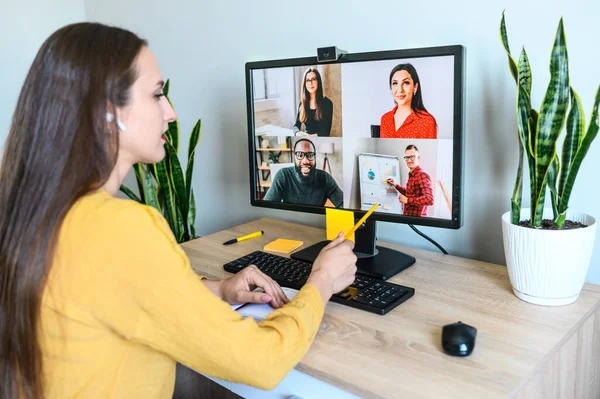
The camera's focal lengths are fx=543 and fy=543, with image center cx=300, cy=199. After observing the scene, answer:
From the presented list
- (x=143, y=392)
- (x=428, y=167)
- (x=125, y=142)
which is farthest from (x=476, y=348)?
(x=125, y=142)

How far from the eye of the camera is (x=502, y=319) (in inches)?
39.1

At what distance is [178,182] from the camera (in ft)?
5.56

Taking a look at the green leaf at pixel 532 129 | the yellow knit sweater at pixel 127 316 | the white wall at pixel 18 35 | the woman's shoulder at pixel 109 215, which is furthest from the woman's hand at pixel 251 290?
the white wall at pixel 18 35

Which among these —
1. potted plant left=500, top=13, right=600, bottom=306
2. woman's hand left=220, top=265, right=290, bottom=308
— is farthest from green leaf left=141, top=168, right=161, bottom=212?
potted plant left=500, top=13, right=600, bottom=306

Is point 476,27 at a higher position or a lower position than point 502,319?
higher

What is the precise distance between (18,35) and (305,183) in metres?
1.64

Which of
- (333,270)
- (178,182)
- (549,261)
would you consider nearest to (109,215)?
(333,270)

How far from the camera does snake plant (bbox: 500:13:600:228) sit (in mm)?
1010

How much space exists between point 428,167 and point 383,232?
0.43m

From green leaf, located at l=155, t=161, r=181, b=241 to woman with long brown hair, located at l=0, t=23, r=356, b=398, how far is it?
803mm

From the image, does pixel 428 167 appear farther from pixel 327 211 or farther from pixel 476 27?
pixel 476 27

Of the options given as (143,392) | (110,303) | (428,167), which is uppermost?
(428,167)

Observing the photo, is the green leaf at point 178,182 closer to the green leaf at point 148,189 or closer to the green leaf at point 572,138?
the green leaf at point 148,189

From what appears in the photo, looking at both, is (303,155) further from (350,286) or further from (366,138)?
(350,286)
